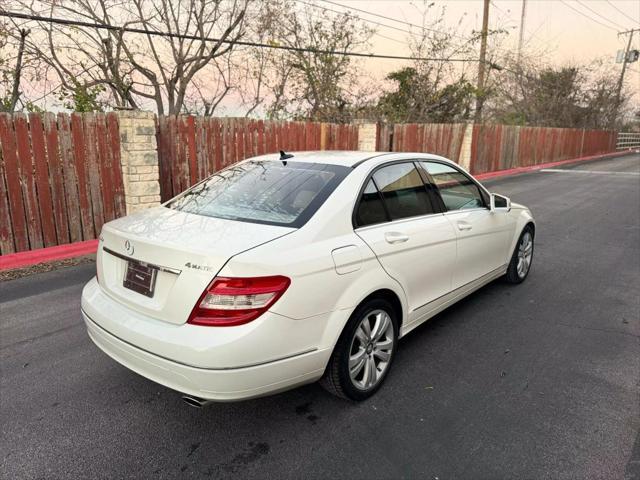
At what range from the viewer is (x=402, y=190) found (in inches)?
134

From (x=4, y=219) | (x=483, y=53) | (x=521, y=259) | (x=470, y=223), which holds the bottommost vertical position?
(x=521, y=259)

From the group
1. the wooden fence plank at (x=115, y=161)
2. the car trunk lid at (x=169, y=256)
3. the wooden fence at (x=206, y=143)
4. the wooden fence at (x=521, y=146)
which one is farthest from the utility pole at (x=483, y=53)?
the car trunk lid at (x=169, y=256)

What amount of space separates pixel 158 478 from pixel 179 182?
6.43 m

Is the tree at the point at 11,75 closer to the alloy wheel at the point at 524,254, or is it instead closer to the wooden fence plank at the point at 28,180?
the wooden fence plank at the point at 28,180

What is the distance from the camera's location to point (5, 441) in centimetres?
255

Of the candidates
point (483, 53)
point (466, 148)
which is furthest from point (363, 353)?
point (483, 53)

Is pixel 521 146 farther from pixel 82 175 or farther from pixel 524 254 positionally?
pixel 82 175

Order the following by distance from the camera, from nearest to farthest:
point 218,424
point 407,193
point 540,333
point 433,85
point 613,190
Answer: point 218,424
point 407,193
point 540,333
point 613,190
point 433,85

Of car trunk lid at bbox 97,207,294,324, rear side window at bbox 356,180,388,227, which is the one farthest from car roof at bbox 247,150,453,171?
car trunk lid at bbox 97,207,294,324

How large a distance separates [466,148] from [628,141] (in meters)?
34.0

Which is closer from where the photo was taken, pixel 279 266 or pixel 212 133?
pixel 279 266

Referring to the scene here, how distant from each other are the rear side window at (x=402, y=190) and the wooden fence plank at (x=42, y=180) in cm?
527

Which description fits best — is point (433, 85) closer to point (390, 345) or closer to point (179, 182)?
point (179, 182)

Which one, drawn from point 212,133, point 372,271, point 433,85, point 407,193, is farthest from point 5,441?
point 433,85
